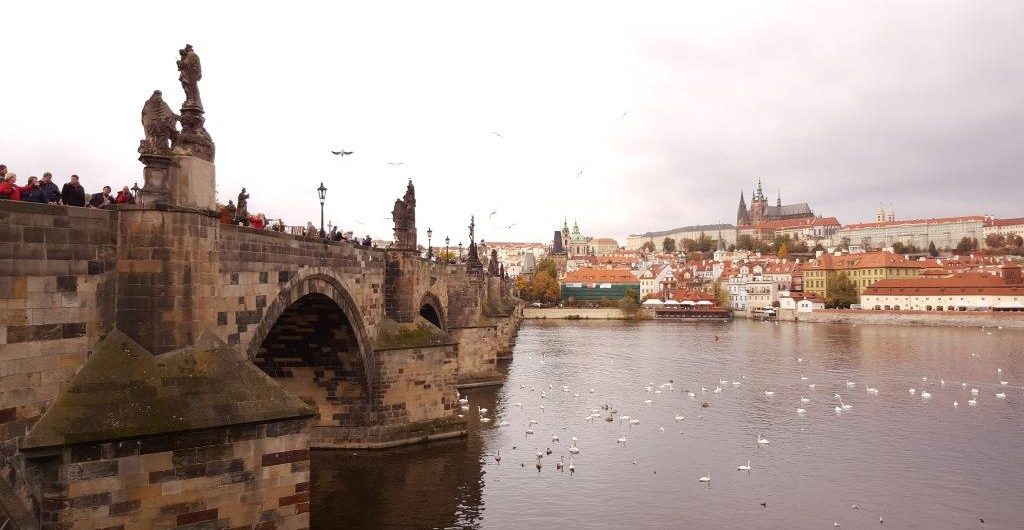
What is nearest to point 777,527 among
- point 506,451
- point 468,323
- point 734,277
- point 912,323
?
point 506,451

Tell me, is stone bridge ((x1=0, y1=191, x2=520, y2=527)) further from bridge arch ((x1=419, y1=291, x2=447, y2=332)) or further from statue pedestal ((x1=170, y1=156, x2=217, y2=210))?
bridge arch ((x1=419, y1=291, x2=447, y2=332))

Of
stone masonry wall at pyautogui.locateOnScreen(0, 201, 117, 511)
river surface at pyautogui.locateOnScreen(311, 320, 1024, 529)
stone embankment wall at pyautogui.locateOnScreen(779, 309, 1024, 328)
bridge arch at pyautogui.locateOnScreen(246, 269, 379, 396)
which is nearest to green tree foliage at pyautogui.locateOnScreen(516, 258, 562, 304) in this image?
stone embankment wall at pyautogui.locateOnScreen(779, 309, 1024, 328)

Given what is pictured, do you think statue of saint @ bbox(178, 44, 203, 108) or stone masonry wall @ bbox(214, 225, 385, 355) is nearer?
statue of saint @ bbox(178, 44, 203, 108)

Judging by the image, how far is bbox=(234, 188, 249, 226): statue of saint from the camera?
641 inches

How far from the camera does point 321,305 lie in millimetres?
19797

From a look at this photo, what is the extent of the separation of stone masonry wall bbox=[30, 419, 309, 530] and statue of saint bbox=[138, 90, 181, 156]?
3.98 metres

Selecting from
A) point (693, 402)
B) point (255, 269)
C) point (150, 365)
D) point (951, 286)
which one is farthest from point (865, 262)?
point (150, 365)

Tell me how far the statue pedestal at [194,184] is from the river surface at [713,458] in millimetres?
8090

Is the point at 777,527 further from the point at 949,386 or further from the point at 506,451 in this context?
the point at 949,386

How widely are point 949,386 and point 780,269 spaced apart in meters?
94.5

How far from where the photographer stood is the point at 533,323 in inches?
3871

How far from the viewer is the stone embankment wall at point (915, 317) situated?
89688 millimetres

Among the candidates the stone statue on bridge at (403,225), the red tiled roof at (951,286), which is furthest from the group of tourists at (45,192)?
the red tiled roof at (951,286)

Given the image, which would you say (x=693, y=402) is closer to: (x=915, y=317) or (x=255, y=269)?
(x=255, y=269)
